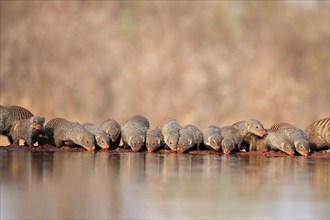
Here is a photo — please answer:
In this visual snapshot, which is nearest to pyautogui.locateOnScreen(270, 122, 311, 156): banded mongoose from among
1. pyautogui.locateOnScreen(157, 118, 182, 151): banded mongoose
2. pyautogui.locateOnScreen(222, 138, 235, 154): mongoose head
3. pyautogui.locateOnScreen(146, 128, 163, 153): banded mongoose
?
pyautogui.locateOnScreen(222, 138, 235, 154): mongoose head

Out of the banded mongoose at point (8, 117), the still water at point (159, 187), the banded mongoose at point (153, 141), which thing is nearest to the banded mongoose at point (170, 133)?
the banded mongoose at point (153, 141)

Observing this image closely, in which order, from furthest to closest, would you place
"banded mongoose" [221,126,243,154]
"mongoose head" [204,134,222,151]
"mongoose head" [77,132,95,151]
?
"mongoose head" [204,134,222,151] < "banded mongoose" [221,126,243,154] < "mongoose head" [77,132,95,151]

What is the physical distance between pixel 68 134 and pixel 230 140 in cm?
259

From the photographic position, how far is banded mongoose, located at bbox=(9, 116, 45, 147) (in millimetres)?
12992

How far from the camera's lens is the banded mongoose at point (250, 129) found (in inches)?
535

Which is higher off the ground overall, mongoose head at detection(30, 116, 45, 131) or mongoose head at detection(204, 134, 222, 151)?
mongoose head at detection(30, 116, 45, 131)

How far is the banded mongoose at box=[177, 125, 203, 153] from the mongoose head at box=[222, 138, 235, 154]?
436mm

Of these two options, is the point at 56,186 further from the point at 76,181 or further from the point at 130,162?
the point at 130,162

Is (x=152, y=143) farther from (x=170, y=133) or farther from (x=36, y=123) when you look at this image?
(x=36, y=123)

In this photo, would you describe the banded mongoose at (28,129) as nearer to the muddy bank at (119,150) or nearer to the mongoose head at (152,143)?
the muddy bank at (119,150)

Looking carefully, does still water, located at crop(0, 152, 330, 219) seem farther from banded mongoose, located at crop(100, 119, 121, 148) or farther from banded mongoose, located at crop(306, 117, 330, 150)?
banded mongoose, located at crop(306, 117, 330, 150)

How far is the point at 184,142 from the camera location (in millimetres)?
12953

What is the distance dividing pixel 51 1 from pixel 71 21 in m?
0.64

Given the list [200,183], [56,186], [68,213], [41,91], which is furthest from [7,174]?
[41,91]
